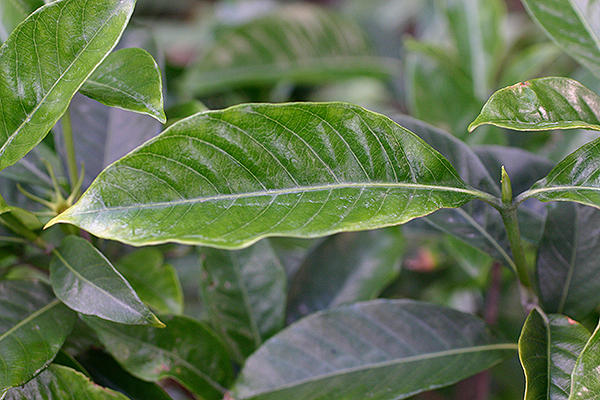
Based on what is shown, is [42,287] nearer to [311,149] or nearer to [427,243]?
[311,149]

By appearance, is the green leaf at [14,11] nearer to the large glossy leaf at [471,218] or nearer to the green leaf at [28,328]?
the green leaf at [28,328]

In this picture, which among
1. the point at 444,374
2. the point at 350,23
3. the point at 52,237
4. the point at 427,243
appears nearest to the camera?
the point at 444,374

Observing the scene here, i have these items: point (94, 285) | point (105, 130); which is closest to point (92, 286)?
point (94, 285)

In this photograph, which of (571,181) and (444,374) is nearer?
(571,181)

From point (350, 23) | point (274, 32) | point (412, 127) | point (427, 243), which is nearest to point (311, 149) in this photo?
point (412, 127)

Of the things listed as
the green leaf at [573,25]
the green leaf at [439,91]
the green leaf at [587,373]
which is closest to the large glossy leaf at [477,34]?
the green leaf at [439,91]

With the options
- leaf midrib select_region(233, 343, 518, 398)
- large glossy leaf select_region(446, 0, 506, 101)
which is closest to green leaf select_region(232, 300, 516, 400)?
leaf midrib select_region(233, 343, 518, 398)
